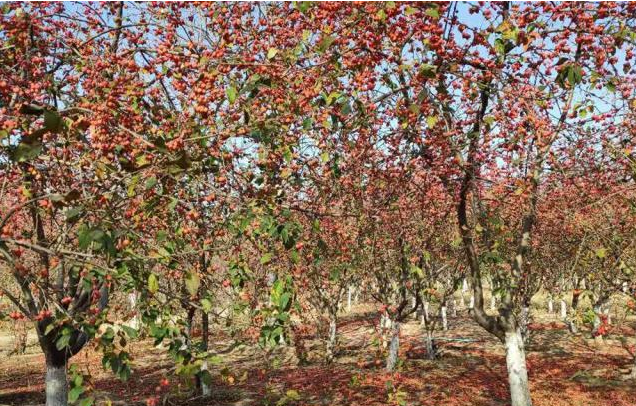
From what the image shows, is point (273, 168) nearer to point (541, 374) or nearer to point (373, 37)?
point (373, 37)

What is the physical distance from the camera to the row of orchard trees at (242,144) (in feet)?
12.0

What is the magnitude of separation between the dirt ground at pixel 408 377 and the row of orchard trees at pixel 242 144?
2.79 m

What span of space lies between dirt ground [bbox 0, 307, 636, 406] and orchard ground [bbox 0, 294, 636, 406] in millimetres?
32

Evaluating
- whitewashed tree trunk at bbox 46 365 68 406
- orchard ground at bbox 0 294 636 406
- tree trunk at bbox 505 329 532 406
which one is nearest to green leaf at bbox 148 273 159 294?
orchard ground at bbox 0 294 636 406

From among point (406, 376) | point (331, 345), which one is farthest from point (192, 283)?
point (331, 345)

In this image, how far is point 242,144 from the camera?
351 inches

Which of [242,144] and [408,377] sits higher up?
[242,144]

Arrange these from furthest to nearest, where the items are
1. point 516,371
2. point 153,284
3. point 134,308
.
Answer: point 516,371 < point 134,308 < point 153,284

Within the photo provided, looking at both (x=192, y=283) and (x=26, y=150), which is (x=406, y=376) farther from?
(x=26, y=150)

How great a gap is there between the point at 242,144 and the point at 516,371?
6.49 meters

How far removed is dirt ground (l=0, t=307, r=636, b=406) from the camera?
13773 millimetres

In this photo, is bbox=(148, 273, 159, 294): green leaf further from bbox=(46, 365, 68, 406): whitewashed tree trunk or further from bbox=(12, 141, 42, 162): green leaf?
bbox=(46, 365, 68, 406): whitewashed tree trunk

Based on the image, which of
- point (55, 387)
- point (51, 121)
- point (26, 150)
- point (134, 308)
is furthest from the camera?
point (55, 387)

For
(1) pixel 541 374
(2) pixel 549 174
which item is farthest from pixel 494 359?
(2) pixel 549 174
